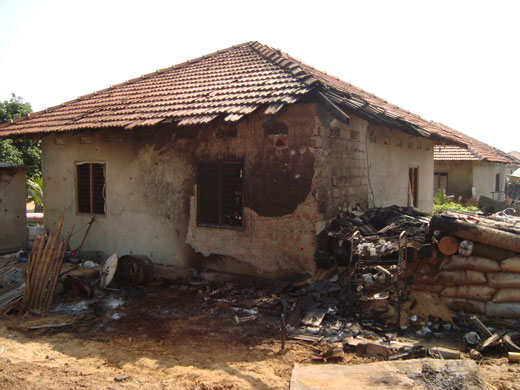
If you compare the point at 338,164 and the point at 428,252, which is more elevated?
the point at 338,164

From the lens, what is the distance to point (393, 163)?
10.6 meters

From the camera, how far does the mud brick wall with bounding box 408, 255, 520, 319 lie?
18.7 feet

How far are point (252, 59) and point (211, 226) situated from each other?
15.0 ft

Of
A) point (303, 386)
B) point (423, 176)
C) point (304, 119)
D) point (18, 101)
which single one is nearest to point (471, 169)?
point (423, 176)

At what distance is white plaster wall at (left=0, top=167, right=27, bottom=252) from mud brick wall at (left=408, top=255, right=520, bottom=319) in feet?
34.6

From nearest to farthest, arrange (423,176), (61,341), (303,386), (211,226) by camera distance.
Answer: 1. (303,386)
2. (61,341)
3. (211,226)
4. (423,176)

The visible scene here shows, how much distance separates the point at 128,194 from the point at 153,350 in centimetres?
483

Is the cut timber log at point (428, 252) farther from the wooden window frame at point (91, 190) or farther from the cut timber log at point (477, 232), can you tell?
the wooden window frame at point (91, 190)

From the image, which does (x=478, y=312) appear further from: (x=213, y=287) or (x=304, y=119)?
(x=213, y=287)

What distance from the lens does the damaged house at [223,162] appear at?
7.31m

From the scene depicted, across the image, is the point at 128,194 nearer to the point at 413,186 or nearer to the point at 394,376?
the point at 394,376

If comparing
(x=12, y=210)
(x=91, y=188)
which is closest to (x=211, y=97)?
(x=91, y=188)

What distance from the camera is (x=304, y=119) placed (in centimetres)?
720

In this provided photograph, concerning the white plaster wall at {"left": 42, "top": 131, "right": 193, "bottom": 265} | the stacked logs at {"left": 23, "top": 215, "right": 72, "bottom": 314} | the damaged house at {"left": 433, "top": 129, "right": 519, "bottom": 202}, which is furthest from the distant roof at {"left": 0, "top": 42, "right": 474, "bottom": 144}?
the damaged house at {"left": 433, "top": 129, "right": 519, "bottom": 202}
